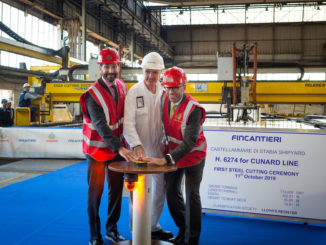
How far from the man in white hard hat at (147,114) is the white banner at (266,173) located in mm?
920

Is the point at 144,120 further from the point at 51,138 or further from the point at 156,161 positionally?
the point at 51,138

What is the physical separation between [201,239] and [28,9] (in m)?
15.4

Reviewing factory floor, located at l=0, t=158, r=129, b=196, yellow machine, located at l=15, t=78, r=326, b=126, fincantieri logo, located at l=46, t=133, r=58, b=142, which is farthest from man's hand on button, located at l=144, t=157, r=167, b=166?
fincantieri logo, located at l=46, t=133, r=58, b=142

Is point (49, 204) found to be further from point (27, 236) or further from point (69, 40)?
point (69, 40)

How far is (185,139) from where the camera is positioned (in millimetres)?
2641

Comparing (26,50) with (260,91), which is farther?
(26,50)

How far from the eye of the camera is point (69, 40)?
15.8m

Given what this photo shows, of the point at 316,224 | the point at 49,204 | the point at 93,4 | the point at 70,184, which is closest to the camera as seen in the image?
the point at 316,224

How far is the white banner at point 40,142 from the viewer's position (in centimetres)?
789

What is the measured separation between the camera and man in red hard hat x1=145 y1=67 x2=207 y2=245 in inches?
104

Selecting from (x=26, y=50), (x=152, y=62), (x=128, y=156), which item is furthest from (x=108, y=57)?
(x=26, y=50)

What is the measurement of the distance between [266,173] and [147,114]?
5.34ft

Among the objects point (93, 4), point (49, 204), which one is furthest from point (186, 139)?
point (93, 4)

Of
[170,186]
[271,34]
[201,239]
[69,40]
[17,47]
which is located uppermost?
[271,34]
